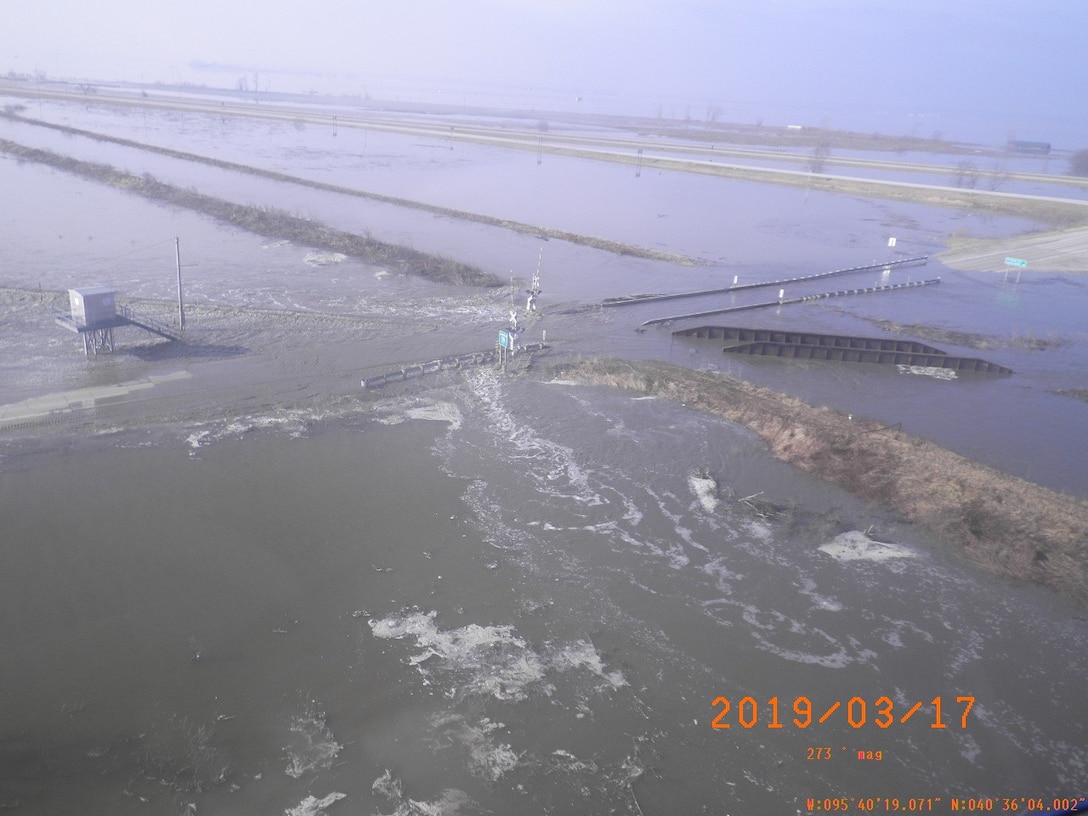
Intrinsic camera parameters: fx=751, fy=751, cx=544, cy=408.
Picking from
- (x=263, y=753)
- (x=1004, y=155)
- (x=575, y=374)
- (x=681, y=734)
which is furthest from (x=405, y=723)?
(x=1004, y=155)

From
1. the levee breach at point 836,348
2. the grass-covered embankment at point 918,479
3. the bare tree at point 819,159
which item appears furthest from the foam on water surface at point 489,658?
the bare tree at point 819,159

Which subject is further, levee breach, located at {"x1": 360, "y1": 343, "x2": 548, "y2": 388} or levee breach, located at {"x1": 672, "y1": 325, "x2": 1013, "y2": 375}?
levee breach, located at {"x1": 672, "y1": 325, "x2": 1013, "y2": 375}

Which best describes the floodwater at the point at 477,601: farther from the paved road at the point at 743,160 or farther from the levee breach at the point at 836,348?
the paved road at the point at 743,160

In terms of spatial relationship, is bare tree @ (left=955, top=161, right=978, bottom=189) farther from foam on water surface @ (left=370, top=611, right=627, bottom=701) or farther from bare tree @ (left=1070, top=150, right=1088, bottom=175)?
foam on water surface @ (left=370, top=611, right=627, bottom=701)

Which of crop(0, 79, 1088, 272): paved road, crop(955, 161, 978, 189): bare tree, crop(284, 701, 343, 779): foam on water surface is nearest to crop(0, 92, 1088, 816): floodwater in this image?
crop(284, 701, 343, 779): foam on water surface

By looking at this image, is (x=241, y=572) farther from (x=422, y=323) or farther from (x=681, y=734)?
(x=422, y=323)

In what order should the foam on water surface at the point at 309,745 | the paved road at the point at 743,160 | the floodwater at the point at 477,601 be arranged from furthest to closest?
the paved road at the point at 743,160, the floodwater at the point at 477,601, the foam on water surface at the point at 309,745
